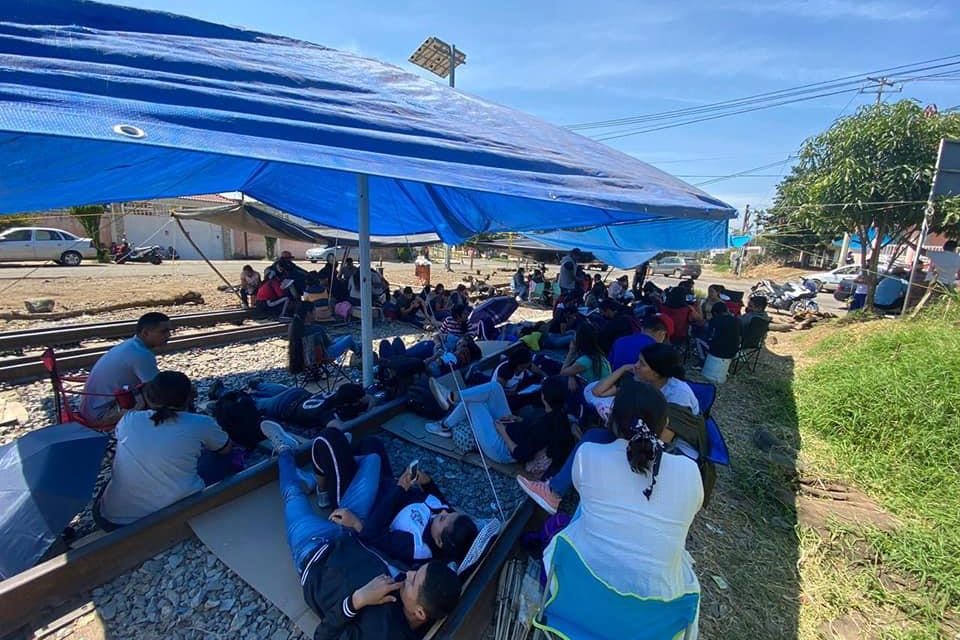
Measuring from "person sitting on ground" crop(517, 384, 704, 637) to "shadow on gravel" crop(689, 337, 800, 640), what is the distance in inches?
43.5

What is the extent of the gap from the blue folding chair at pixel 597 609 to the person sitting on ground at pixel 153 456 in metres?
2.26

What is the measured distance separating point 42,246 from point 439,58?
1818 cm

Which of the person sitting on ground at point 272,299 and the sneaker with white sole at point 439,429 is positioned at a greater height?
the person sitting on ground at point 272,299

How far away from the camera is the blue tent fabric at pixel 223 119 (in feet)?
5.57

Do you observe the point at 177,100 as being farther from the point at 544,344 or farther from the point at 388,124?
the point at 544,344

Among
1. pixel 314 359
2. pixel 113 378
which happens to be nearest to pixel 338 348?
pixel 314 359

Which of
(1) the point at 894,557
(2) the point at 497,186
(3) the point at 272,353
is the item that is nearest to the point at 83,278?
(3) the point at 272,353

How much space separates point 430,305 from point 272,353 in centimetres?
400

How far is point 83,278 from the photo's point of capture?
13859mm

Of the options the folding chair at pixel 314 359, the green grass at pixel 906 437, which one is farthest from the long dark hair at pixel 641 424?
the folding chair at pixel 314 359

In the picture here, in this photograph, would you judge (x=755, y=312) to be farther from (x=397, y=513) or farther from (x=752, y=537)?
(x=397, y=513)

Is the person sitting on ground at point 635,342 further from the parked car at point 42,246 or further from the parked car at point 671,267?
the parked car at point 671,267

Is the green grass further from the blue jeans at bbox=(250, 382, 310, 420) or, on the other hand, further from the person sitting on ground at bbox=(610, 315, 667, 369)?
the blue jeans at bbox=(250, 382, 310, 420)

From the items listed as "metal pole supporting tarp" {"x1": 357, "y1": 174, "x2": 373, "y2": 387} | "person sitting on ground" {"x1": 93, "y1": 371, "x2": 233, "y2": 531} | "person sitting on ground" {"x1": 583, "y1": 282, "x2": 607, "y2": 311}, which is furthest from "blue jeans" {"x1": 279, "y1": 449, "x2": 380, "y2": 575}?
"person sitting on ground" {"x1": 583, "y1": 282, "x2": 607, "y2": 311}
